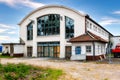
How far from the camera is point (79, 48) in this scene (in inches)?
1337

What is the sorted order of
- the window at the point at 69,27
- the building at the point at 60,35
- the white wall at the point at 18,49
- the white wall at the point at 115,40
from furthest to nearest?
1. the white wall at the point at 18,49
2. the white wall at the point at 115,40
3. the window at the point at 69,27
4. the building at the point at 60,35

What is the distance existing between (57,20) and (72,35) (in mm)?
4219

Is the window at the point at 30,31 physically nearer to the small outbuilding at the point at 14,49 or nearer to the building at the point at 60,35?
the building at the point at 60,35

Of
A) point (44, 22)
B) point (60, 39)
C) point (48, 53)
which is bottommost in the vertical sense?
point (48, 53)

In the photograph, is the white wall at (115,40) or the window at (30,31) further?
the window at (30,31)

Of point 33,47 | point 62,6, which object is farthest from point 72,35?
point 33,47

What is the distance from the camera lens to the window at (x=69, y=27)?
38000 mm

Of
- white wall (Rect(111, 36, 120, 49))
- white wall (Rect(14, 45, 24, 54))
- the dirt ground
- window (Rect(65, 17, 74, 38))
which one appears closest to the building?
window (Rect(65, 17, 74, 38))

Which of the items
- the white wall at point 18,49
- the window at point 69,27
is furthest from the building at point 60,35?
the white wall at point 18,49

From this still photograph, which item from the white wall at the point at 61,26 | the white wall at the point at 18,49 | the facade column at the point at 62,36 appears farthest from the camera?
the white wall at the point at 18,49

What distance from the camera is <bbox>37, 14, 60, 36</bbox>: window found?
39906mm

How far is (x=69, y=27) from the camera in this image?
3838cm

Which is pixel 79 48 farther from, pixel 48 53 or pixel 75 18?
pixel 48 53

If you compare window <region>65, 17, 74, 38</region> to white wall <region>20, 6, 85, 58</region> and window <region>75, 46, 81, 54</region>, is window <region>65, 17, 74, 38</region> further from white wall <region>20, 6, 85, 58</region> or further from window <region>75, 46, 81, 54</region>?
window <region>75, 46, 81, 54</region>
